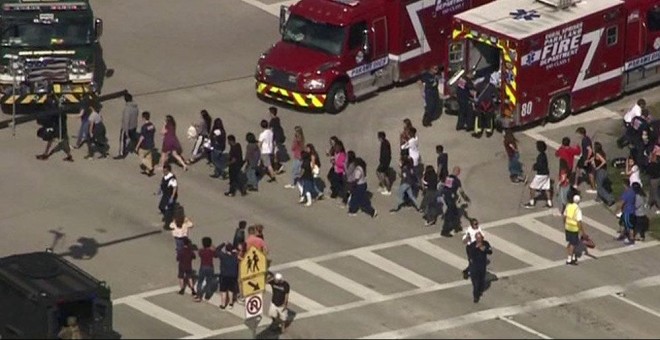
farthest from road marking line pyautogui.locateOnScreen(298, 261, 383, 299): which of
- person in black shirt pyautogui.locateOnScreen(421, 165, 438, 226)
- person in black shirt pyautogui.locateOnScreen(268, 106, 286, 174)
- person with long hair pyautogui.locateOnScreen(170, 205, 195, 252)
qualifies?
person in black shirt pyautogui.locateOnScreen(268, 106, 286, 174)

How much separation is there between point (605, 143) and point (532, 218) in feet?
17.2

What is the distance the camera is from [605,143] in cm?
5291

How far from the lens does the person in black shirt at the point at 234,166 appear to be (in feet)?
158

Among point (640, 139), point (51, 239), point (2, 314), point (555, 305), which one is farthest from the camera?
point (640, 139)

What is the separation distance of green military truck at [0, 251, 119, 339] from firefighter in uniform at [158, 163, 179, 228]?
650cm

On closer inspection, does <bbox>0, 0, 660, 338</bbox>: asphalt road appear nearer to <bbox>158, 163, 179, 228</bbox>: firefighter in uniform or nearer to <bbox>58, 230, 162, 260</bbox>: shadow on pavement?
<bbox>58, 230, 162, 260</bbox>: shadow on pavement

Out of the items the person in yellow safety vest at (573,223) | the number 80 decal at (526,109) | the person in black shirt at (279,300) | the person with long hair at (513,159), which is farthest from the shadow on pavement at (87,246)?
the number 80 decal at (526,109)

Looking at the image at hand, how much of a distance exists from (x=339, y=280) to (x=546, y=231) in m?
5.64

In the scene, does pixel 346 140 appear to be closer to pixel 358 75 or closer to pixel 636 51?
pixel 358 75

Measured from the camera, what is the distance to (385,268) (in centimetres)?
4541

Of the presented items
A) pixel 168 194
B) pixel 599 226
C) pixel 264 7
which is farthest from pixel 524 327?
pixel 264 7

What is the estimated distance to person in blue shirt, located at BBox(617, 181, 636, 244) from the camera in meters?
46.6

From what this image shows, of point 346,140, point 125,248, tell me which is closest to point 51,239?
point 125,248

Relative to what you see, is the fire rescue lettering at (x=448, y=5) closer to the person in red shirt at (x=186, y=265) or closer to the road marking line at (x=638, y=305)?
the road marking line at (x=638, y=305)
